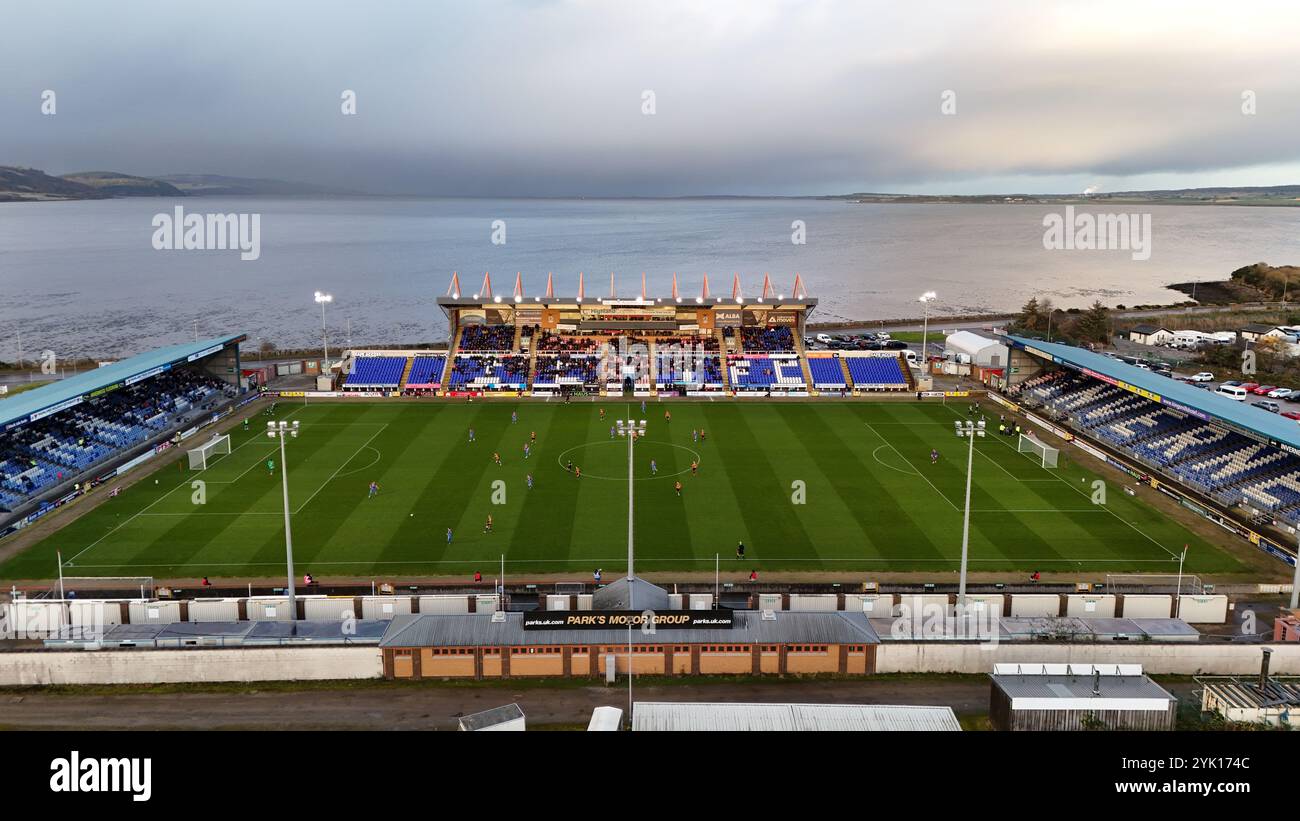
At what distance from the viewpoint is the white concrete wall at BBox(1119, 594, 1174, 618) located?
97.1 feet

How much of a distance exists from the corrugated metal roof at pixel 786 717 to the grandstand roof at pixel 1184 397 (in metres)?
27.0

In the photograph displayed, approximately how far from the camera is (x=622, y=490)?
42625 millimetres

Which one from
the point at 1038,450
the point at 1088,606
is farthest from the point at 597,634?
the point at 1038,450

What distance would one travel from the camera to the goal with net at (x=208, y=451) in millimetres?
46156

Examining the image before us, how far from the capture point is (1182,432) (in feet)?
155

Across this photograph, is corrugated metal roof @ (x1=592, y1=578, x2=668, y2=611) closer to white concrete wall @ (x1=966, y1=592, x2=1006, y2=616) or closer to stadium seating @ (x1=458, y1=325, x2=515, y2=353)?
white concrete wall @ (x1=966, y1=592, x2=1006, y2=616)

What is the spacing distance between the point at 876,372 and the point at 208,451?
47141mm

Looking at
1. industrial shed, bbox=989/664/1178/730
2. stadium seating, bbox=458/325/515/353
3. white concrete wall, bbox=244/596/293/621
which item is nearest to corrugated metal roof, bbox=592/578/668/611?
industrial shed, bbox=989/664/1178/730

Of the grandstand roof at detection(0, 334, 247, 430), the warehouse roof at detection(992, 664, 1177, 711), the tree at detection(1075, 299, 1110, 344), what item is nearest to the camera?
the warehouse roof at detection(992, 664, 1177, 711)

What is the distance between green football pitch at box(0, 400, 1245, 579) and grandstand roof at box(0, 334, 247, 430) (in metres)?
5.89

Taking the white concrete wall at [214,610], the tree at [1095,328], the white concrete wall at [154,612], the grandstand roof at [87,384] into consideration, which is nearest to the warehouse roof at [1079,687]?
the white concrete wall at [214,610]

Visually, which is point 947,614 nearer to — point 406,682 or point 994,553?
point 994,553
